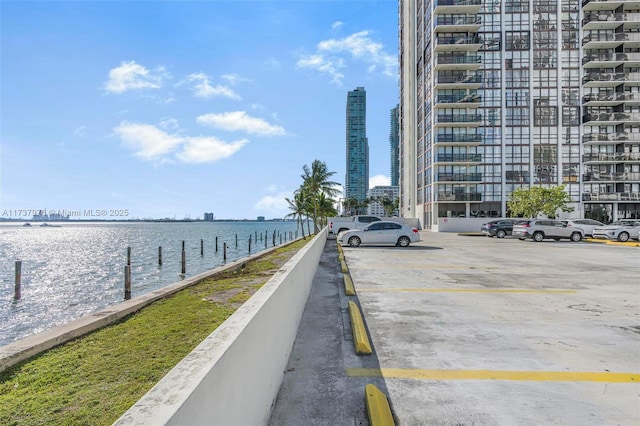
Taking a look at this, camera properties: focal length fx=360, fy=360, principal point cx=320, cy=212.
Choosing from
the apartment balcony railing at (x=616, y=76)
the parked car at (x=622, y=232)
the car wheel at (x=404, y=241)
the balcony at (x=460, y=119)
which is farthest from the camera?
the balcony at (x=460, y=119)

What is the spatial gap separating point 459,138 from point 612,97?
20846 mm

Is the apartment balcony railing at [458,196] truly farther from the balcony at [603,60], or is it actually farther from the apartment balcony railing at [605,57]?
the apartment balcony railing at [605,57]

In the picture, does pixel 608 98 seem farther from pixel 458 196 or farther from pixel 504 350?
pixel 504 350

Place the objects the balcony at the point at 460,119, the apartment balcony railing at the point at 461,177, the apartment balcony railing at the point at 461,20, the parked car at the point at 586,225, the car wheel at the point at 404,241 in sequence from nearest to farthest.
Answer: the car wheel at the point at 404,241 → the parked car at the point at 586,225 → the apartment balcony railing at the point at 461,20 → the balcony at the point at 460,119 → the apartment balcony railing at the point at 461,177

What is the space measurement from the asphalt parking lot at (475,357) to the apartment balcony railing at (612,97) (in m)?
51.7

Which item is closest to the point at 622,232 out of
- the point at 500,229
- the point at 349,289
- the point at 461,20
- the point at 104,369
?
the point at 500,229

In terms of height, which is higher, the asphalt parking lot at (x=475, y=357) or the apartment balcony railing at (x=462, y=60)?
the apartment balcony railing at (x=462, y=60)

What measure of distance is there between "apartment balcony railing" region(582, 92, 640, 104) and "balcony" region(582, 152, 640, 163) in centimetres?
721

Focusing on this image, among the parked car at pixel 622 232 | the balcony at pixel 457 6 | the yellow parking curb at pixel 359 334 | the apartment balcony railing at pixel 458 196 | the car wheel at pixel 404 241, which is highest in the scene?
the balcony at pixel 457 6

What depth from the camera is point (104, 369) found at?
4.85m

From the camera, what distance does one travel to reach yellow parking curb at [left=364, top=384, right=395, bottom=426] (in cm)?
311

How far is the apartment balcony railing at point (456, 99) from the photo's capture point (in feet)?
161

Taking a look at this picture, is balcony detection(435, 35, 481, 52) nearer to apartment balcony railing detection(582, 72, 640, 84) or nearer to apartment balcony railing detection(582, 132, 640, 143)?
apartment balcony railing detection(582, 72, 640, 84)

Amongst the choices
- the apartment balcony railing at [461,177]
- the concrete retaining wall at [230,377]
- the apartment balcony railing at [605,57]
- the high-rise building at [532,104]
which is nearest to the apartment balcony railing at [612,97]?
the high-rise building at [532,104]
